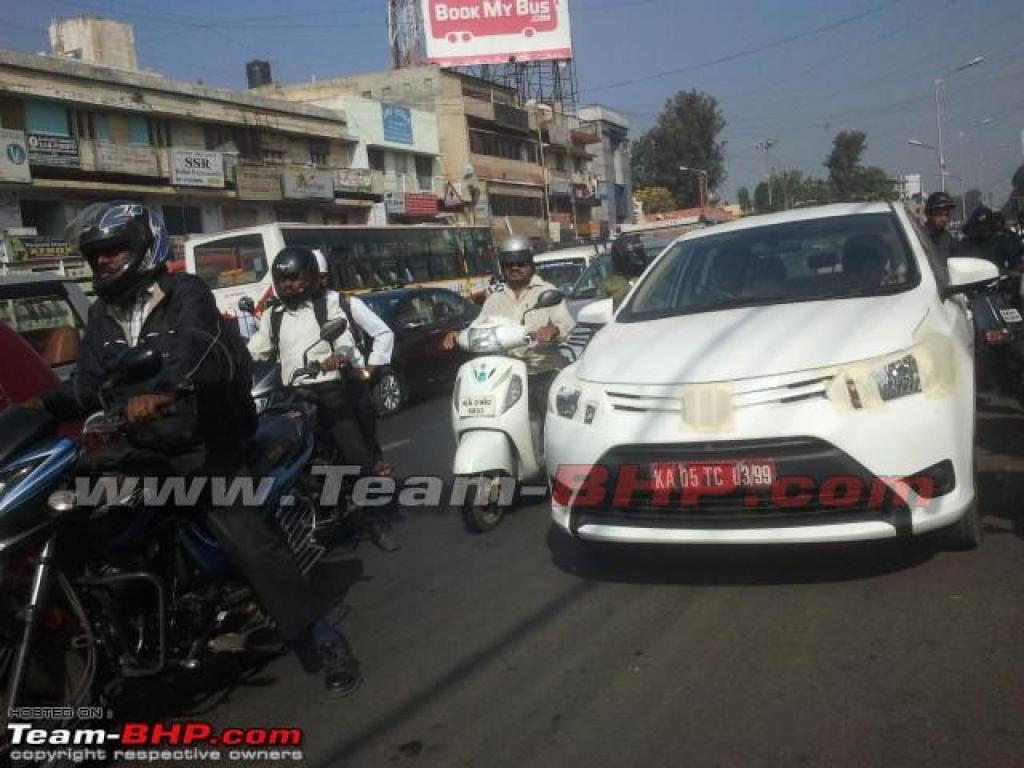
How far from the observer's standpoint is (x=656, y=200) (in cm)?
7681

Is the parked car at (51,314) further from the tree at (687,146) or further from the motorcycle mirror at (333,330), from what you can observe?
the tree at (687,146)

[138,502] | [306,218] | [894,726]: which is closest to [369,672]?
[138,502]

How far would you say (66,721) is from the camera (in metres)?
2.82

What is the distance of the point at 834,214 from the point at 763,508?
234 cm

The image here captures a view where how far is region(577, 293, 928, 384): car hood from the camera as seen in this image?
380cm

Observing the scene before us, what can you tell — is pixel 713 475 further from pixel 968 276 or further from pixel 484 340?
pixel 484 340

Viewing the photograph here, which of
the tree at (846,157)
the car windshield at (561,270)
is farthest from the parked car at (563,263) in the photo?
the tree at (846,157)

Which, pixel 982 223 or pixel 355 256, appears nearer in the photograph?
pixel 982 223

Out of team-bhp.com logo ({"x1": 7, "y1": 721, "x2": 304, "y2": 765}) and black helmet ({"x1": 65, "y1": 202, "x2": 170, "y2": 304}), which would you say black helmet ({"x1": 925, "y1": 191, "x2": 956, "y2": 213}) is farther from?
team-bhp.com logo ({"x1": 7, "y1": 721, "x2": 304, "y2": 765})

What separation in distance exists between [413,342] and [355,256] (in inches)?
319

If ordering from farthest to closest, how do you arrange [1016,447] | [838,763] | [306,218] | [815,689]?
1. [306,218]
2. [1016,447]
3. [815,689]
4. [838,763]

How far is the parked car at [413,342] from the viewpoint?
11.8 meters

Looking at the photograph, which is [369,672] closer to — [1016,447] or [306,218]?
[1016,447]

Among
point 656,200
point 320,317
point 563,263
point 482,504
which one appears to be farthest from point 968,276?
point 656,200
